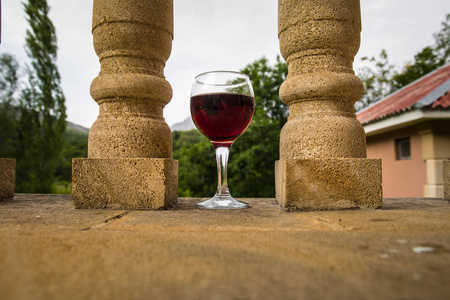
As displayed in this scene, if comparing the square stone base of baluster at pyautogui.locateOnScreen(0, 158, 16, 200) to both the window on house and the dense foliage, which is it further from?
the dense foliage

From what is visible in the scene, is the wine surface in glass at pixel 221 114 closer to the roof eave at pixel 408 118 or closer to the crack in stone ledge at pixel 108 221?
the crack in stone ledge at pixel 108 221

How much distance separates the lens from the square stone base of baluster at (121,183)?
1.94 meters

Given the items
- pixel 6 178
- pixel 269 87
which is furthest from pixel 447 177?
pixel 269 87

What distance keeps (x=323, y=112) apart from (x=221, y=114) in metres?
0.75

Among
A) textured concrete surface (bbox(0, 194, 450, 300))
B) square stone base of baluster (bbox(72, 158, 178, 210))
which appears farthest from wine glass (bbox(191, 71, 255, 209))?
textured concrete surface (bbox(0, 194, 450, 300))

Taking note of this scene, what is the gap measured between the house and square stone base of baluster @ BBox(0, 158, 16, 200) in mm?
7806

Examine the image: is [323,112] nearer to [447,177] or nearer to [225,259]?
[447,177]

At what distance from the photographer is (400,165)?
9859mm

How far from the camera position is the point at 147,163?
196 centimetres

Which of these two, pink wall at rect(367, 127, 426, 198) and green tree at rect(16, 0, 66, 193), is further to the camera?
green tree at rect(16, 0, 66, 193)

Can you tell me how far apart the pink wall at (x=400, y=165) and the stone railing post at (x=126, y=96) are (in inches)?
338

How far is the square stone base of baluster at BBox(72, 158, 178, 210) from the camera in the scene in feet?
6.38

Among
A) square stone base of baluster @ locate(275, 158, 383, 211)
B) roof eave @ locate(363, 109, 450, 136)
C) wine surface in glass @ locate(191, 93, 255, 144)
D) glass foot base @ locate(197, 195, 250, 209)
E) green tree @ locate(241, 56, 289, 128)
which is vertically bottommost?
glass foot base @ locate(197, 195, 250, 209)

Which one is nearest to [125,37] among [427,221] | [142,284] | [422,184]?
[142,284]
